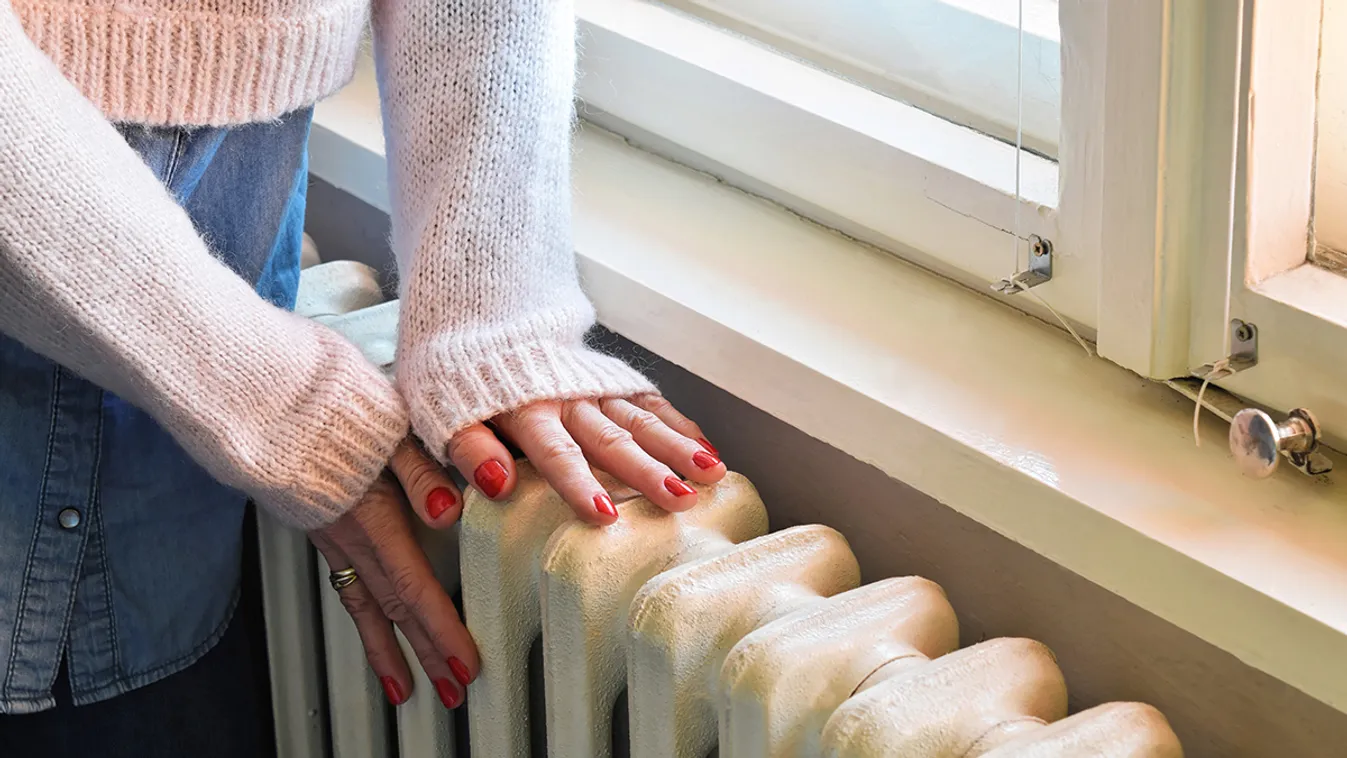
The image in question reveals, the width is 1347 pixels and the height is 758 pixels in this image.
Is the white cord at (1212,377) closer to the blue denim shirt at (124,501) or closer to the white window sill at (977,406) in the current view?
the white window sill at (977,406)

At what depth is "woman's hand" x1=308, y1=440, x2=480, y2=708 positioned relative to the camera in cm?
76

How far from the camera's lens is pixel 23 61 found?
672mm

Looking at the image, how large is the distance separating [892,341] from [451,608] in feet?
0.97

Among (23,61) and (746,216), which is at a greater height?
(23,61)

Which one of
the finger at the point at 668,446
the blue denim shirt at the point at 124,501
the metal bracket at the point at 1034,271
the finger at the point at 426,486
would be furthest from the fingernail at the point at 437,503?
the metal bracket at the point at 1034,271

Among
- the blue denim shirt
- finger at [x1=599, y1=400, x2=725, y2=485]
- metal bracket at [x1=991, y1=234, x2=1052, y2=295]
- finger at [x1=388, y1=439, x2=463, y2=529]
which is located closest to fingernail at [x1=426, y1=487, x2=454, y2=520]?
finger at [x1=388, y1=439, x2=463, y2=529]

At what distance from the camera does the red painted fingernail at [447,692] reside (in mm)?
788

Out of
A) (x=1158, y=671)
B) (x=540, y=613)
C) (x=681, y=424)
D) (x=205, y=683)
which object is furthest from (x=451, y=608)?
(x=1158, y=671)

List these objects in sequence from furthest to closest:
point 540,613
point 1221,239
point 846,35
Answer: point 846,35 < point 540,613 < point 1221,239

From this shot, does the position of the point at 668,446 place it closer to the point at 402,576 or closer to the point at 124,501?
the point at 402,576

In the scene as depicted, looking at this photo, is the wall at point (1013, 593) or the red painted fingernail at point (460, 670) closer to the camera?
the wall at point (1013, 593)

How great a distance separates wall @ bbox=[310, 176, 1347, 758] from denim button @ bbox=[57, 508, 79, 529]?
35cm

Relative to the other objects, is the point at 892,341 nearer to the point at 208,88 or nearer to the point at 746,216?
the point at 746,216

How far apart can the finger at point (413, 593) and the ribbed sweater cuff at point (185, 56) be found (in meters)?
0.25
